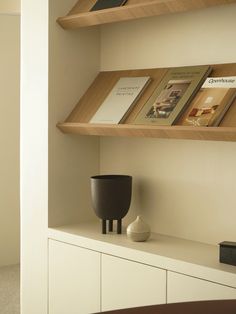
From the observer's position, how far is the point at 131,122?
2746 mm

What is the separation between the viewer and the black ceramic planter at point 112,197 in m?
2.81

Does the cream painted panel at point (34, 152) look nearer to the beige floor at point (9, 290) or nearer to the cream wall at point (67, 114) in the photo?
the cream wall at point (67, 114)

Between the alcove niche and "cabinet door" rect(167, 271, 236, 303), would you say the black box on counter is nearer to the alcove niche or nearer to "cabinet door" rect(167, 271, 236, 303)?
"cabinet door" rect(167, 271, 236, 303)

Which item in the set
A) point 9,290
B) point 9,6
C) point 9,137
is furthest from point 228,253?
point 9,6

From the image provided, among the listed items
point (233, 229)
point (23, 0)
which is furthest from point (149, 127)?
point (23, 0)

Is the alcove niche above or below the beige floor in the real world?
above

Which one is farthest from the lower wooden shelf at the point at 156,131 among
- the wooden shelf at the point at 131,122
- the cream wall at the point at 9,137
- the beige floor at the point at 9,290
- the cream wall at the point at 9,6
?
the cream wall at the point at 9,6

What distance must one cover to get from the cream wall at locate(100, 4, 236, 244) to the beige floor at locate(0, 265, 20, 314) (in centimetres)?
126

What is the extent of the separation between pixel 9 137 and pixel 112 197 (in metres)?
2.25

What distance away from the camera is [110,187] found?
2.81m

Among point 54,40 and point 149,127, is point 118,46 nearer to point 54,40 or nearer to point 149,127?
point 54,40

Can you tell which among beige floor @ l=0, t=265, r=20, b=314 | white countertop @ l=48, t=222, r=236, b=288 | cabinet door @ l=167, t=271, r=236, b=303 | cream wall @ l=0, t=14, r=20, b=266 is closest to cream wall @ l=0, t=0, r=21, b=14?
cream wall @ l=0, t=14, r=20, b=266

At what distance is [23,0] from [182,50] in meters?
0.92

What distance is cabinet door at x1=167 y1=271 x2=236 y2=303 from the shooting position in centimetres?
222
